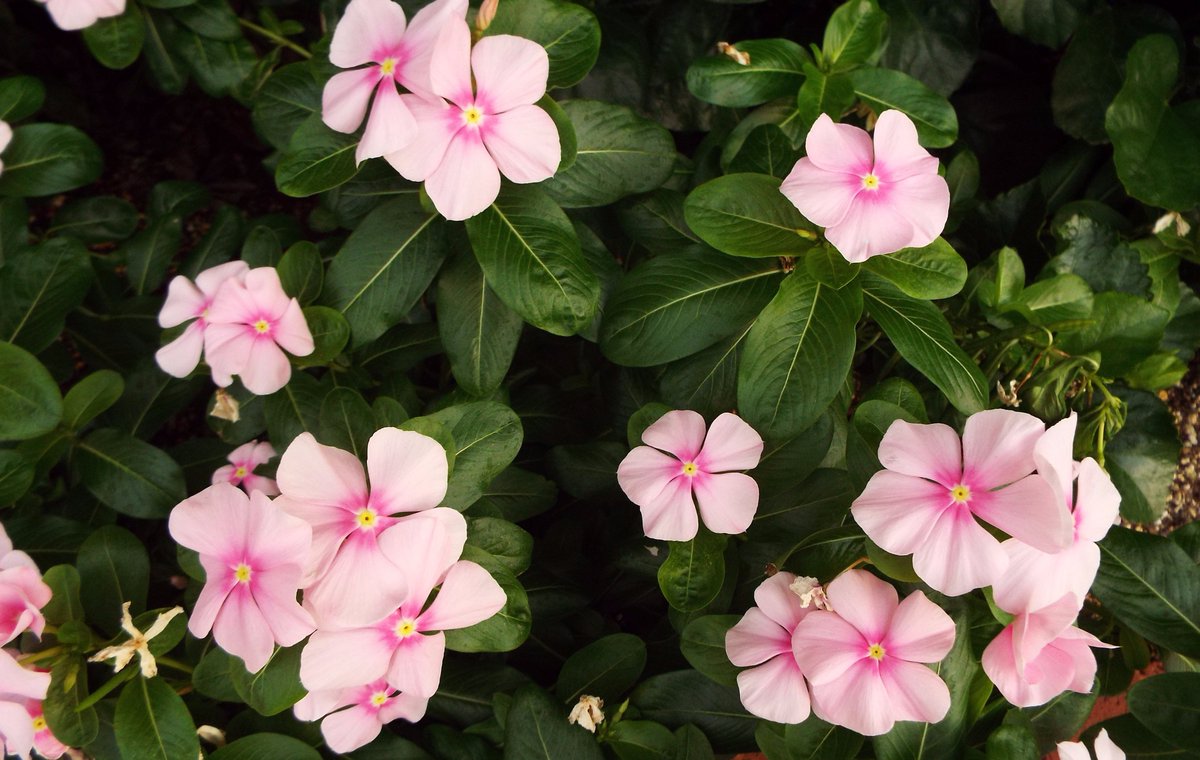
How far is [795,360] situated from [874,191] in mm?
182

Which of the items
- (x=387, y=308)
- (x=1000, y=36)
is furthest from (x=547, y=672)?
(x=1000, y=36)

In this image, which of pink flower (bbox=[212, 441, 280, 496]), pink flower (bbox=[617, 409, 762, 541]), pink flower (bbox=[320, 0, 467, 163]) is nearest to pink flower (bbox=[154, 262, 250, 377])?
pink flower (bbox=[212, 441, 280, 496])

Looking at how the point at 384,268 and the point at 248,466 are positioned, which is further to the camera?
the point at 248,466

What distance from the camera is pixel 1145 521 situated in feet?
3.79

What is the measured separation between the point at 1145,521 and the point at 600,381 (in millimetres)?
770

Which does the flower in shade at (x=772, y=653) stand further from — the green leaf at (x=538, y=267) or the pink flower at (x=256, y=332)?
the pink flower at (x=256, y=332)

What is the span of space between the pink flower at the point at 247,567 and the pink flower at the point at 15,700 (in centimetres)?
17

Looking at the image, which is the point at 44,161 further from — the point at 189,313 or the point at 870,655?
the point at 870,655

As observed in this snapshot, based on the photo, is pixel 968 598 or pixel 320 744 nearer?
pixel 968 598

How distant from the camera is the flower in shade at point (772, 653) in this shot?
841 mm

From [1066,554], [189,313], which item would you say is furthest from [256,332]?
[1066,554]

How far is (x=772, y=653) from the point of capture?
0.86 metres

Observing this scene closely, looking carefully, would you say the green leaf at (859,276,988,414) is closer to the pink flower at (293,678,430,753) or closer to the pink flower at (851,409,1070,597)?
the pink flower at (851,409,1070,597)

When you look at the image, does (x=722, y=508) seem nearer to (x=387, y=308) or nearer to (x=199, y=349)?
(x=387, y=308)
